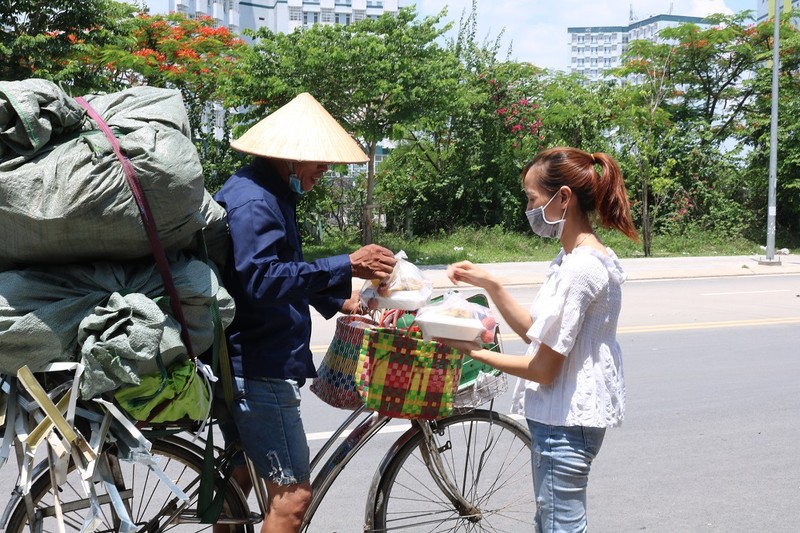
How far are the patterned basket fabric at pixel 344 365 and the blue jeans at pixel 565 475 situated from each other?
2.30 feet

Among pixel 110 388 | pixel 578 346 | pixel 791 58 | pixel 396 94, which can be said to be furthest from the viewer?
pixel 791 58

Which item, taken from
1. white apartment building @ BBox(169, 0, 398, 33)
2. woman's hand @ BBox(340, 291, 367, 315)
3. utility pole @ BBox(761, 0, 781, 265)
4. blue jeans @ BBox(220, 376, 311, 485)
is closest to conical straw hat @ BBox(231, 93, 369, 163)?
woman's hand @ BBox(340, 291, 367, 315)

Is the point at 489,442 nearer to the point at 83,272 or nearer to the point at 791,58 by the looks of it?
the point at 83,272

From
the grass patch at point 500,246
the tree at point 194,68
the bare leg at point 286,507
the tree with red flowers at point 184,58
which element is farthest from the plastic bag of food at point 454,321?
the grass patch at point 500,246

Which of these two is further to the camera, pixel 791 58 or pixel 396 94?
pixel 791 58

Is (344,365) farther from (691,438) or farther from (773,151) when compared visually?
(773,151)

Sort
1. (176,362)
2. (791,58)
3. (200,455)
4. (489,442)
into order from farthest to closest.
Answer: (791,58), (489,442), (200,455), (176,362)

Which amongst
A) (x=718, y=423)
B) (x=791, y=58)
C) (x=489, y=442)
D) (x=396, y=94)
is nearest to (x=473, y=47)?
(x=396, y=94)

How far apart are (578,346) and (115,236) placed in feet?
4.54

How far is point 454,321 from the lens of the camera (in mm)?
2693

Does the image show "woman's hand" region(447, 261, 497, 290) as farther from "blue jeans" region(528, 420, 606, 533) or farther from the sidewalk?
the sidewalk

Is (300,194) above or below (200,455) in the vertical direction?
above

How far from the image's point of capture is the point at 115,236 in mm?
2305

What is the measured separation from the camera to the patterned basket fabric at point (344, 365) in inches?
118
